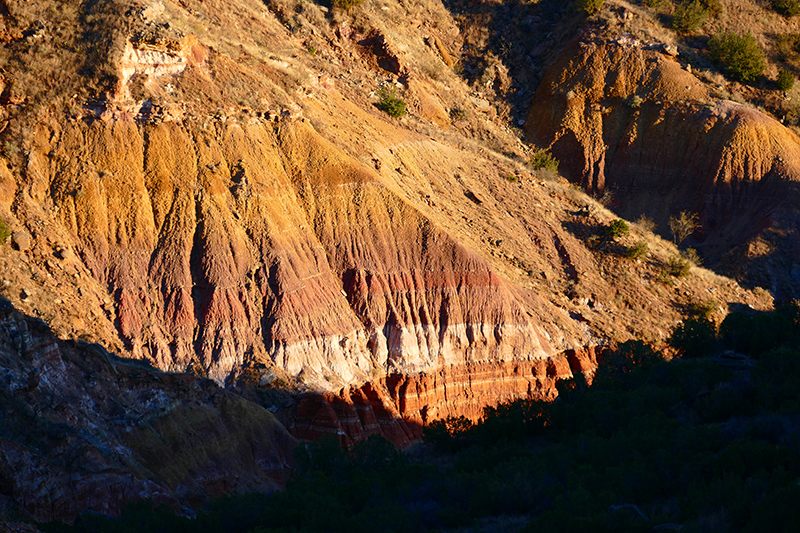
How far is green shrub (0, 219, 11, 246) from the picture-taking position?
83.2 feet

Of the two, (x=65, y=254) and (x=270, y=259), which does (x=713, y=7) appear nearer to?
(x=270, y=259)

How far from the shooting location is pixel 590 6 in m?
48.4

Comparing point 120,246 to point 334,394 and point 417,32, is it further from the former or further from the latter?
point 417,32

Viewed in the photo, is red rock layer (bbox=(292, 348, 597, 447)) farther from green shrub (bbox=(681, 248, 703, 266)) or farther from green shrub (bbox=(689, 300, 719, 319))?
green shrub (bbox=(681, 248, 703, 266))

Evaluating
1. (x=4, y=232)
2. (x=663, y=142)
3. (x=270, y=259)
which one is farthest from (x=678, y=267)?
(x=4, y=232)

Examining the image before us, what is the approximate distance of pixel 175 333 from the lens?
26.8 m

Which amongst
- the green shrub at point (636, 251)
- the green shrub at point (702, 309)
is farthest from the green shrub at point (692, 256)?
the green shrub at point (702, 309)

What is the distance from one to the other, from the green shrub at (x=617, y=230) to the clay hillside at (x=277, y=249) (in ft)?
0.35

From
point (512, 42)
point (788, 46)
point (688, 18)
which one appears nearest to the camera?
point (788, 46)

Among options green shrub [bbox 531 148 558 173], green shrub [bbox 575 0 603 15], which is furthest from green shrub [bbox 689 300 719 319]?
green shrub [bbox 575 0 603 15]

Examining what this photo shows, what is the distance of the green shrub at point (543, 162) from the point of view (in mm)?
42750

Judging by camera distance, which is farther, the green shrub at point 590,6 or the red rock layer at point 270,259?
the green shrub at point 590,6

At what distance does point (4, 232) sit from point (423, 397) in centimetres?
1458

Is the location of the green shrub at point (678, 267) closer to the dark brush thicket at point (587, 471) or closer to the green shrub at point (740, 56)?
the dark brush thicket at point (587, 471)
